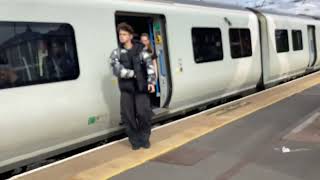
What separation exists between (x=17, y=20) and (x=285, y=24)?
43.4ft

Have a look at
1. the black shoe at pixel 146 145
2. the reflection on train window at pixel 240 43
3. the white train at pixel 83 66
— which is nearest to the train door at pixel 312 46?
the reflection on train window at pixel 240 43

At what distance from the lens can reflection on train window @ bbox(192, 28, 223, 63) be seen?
38.4ft

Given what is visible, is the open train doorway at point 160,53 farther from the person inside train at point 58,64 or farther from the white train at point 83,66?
the person inside train at point 58,64

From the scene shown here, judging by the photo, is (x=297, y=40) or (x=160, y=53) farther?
(x=297, y=40)

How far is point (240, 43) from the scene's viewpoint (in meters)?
14.3

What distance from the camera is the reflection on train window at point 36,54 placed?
6746 mm

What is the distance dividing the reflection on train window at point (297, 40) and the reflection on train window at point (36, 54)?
13.0 metres

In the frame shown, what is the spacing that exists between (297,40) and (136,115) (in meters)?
13.4

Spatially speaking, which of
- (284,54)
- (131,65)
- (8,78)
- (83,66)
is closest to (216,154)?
(131,65)

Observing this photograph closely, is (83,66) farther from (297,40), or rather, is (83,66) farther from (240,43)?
(297,40)

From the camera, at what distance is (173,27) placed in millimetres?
10695

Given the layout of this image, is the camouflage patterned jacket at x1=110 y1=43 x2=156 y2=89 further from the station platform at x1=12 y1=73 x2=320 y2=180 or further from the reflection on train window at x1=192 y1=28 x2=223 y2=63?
the reflection on train window at x1=192 y1=28 x2=223 y2=63

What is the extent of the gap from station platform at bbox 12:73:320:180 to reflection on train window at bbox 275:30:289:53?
7190 mm

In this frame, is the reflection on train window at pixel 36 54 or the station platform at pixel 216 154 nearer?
the station platform at pixel 216 154
